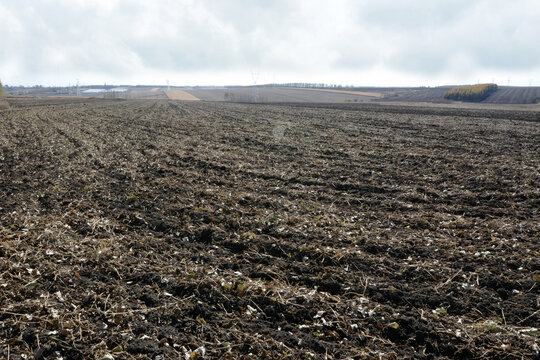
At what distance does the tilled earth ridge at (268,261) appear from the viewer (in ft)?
14.6

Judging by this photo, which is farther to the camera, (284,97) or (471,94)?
(284,97)

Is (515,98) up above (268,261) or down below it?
above

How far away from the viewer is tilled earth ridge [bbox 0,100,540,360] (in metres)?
4.45

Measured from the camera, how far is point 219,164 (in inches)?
530

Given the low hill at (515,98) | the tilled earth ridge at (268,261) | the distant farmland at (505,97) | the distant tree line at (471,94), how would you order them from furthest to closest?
the distant tree line at (471,94) → the distant farmland at (505,97) → the low hill at (515,98) → the tilled earth ridge at (268,261)

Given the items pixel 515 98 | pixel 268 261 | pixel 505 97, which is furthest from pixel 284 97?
pixel 268 261

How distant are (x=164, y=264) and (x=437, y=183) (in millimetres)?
9190

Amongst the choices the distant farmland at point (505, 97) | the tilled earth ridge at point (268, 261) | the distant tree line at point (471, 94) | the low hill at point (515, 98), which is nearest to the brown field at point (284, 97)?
the distant farmland at point (505, 97)

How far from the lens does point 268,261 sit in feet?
20.8

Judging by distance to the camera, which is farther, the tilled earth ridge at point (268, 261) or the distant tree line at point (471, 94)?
the distant tree line at point (471, 94)

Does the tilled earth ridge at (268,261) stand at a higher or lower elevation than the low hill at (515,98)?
lower

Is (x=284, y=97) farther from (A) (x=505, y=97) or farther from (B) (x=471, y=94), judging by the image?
(A) (x=505, y=97)

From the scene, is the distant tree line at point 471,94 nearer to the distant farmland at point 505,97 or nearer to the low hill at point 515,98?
the distant farmland at point 505,97

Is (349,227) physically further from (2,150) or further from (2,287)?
(2,150)
